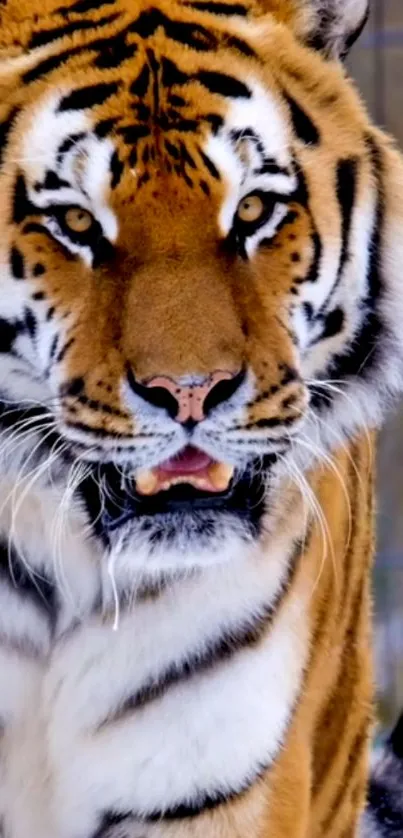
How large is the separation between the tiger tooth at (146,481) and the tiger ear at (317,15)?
0.34 m

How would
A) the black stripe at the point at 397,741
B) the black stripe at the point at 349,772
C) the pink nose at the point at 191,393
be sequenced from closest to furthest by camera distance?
the pink nose at the point at 191,393 < the black stripe at the point at 349,772 < the black stripe at the point at 397,741

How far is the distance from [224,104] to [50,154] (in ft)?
0.38

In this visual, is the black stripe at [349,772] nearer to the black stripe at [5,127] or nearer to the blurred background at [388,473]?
the black stripe at [5,127]

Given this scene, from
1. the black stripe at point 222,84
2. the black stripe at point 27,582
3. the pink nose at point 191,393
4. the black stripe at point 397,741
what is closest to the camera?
the pink nose at point 191,393

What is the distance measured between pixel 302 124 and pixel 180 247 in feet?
0.55

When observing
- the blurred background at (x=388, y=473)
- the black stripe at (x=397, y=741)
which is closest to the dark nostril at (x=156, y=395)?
the black stripe at (x=397, y=741)

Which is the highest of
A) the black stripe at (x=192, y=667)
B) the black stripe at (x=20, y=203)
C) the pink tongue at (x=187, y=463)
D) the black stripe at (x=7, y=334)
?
the black stripe at (x=20, y=203)

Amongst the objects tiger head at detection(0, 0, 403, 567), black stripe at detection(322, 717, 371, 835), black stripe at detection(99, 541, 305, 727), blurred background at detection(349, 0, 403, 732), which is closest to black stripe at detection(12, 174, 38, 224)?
tiger head at detection(0, 0, 403, 567)

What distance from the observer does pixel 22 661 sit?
4.33 feet

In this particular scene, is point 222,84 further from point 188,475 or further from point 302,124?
point 188,475

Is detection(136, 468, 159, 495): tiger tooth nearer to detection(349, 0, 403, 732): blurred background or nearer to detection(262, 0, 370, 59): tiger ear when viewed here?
detection(262, 0, 370, 59): tiger ear

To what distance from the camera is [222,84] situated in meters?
1.22

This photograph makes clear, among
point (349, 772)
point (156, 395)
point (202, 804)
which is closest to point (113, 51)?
point (156, 395)

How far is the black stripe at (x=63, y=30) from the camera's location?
4.11 ft
